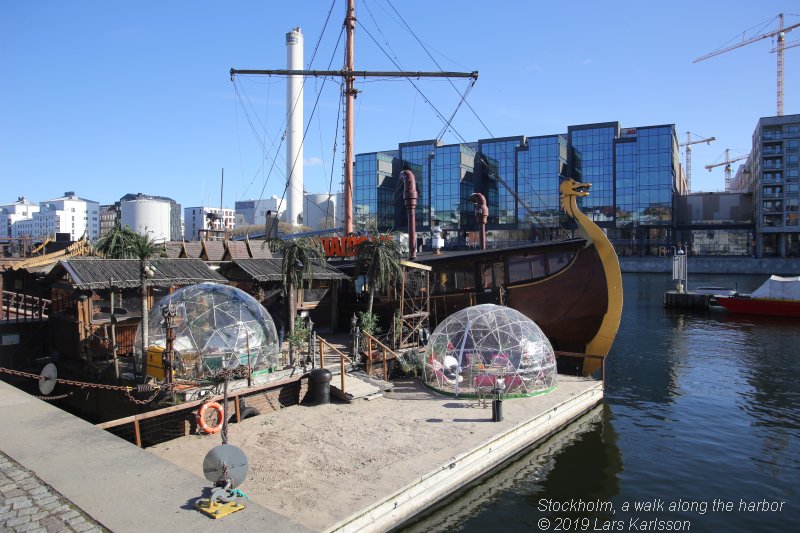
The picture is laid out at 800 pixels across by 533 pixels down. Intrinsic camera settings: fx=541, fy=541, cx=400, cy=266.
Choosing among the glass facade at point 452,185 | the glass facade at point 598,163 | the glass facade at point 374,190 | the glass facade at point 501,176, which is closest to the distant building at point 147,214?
the glass facade at point 374,190

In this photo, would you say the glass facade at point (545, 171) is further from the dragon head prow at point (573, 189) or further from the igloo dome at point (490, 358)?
the igloo dome at point (490, 358)

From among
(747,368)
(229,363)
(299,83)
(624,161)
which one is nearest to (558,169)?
(624,161)

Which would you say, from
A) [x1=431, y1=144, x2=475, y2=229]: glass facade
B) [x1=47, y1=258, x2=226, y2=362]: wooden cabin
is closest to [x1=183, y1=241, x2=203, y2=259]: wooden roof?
[x1=47, y1=258, x2=226, y2=362]: wooden cabin

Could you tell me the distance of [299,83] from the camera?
11081 centimetres

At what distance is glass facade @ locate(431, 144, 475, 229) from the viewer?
98562mm

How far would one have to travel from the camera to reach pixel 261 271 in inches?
977

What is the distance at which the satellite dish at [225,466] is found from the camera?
8.03 metres

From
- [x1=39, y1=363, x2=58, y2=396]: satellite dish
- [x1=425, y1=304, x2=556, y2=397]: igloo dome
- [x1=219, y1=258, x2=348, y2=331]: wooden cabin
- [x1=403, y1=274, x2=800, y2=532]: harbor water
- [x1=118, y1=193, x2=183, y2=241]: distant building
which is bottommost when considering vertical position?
[x1=403, y1=274, x2=800, y2=532]: harbor water

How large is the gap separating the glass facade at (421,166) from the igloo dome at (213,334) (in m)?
85.1

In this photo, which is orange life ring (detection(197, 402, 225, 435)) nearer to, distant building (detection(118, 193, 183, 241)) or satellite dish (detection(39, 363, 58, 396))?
satellite dish (detection(39, 363, 58, 396))

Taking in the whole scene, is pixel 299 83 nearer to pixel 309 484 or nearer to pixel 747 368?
pixel 747 368

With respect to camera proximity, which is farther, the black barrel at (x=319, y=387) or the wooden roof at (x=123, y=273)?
the wooden roof at (x=123, y=273)

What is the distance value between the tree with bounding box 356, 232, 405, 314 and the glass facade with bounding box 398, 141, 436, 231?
7893 centimetres

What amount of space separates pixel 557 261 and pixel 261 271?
13168 millimetres
